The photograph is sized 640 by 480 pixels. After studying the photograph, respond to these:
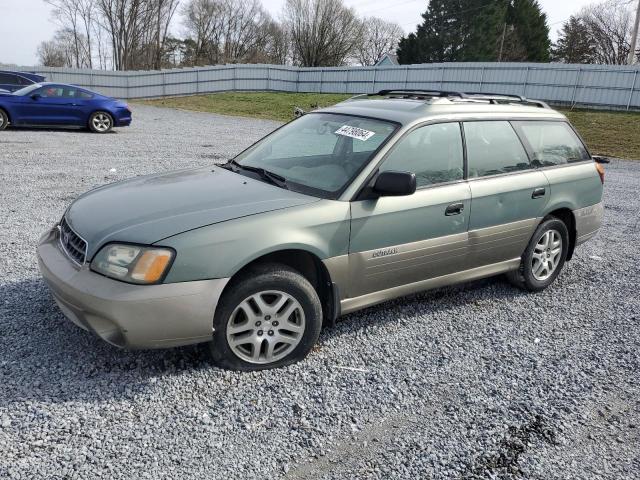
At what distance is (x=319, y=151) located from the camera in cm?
433

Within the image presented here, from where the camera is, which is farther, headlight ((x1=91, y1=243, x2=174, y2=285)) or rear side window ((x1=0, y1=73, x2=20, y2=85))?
rear side window ((x1=0, y1=73, x2=20, y2=85))

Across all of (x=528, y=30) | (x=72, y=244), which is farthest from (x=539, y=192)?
(x=528, y=30)

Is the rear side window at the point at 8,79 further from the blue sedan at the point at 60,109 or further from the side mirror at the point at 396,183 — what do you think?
the side mirror at the point at 396,183

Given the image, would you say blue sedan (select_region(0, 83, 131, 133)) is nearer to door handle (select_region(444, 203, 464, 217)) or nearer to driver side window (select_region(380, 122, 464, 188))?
driver side window (select_region(380, 122, 464, 188))

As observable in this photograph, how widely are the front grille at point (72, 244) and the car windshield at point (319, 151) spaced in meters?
1.34

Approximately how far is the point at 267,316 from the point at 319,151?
5.22ft

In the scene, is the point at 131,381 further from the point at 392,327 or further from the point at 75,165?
the point at 75,165

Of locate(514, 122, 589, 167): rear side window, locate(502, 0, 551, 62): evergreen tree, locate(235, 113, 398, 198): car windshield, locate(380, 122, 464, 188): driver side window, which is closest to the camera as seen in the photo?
locate(235, 113, 398, 198): car windshield

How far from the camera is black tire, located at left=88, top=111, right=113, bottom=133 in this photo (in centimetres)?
1497

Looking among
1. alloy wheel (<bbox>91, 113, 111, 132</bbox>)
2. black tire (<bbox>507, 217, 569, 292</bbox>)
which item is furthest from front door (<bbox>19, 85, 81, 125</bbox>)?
black tire (<bbox>507, 217, 569, 292</bbox>)

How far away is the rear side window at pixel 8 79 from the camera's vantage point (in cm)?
1745

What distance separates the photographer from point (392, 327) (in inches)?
161

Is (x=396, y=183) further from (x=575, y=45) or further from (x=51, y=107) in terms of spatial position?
(x=575, y=45)

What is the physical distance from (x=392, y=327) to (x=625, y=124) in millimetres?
19807
